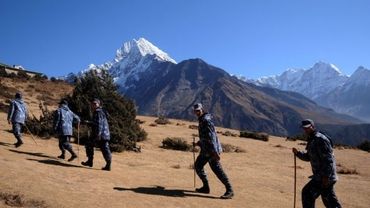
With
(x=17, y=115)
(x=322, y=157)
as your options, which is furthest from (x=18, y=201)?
(x=17, y=115)

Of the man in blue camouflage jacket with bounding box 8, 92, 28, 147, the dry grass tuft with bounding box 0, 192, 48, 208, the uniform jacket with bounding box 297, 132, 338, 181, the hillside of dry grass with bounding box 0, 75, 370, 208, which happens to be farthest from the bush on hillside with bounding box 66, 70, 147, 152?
the uniform jacket with bounding box 297, 132, 338, 181

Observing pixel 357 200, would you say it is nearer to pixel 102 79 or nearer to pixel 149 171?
pixel 149 171

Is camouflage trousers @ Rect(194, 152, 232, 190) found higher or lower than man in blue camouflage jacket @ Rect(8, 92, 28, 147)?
lower

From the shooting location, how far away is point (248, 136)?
1389 inches

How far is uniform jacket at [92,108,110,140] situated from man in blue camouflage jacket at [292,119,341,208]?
245 inches

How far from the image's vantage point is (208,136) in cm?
1233

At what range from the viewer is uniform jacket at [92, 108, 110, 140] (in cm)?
1437

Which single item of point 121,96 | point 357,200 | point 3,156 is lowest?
point 357,200

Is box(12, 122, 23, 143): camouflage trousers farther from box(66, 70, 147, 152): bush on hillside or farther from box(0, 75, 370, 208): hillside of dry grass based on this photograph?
box(66, 70, 147, 152): bush on hillside

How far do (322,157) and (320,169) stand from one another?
24 cm

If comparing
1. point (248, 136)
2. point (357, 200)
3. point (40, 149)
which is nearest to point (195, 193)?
point (357, 200)

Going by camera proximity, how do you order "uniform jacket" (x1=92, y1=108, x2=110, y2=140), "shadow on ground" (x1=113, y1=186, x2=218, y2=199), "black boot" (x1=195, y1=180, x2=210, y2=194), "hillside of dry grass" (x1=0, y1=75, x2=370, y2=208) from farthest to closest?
"uniform jacket" (x1=92, y1=108, x2=110, y2=140) → "black boot" (x1=195, y1=180, x2=210, y2=194) → "shadow on ground" (x1=113, y1=186, x2=218, y2=199) → "hillside of dry grass" (x1=0, y1=75, x2=370, y2=208)

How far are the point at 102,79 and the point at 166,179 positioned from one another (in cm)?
1102

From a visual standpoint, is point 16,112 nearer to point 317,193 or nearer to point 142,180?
point 142,180
